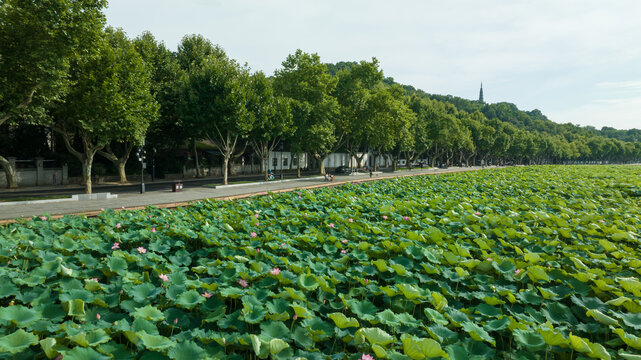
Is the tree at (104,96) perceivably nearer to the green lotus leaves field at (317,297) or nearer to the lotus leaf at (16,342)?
the green lotus leaves field at (317,297)

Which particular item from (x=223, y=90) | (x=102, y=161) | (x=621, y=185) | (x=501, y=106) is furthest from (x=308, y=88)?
(x=501, y=106)

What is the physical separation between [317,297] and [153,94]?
117 feet

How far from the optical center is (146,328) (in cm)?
310

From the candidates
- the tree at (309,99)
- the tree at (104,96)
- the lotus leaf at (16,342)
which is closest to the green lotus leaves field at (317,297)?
the lotus leaf at (16,342)

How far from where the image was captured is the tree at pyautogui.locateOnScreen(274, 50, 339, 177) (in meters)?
44.1

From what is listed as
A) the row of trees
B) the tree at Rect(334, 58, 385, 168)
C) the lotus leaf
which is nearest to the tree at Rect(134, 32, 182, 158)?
the row of trees

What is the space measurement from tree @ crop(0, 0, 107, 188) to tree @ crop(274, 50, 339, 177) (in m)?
25.0

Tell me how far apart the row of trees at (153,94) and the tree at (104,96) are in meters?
0.08

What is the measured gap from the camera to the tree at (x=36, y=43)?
20.7 m

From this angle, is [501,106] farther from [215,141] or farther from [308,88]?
[215,141]

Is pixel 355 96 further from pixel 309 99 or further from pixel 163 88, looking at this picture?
pixel 163 88

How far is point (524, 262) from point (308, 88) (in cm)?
4278

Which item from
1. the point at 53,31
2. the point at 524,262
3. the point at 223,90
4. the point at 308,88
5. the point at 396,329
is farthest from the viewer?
the point at 308,88

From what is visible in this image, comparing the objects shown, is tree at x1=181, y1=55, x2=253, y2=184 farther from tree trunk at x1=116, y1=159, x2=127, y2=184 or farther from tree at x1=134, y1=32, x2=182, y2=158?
tree trunk at x1=116, y1=159, x2=127, y2=184
